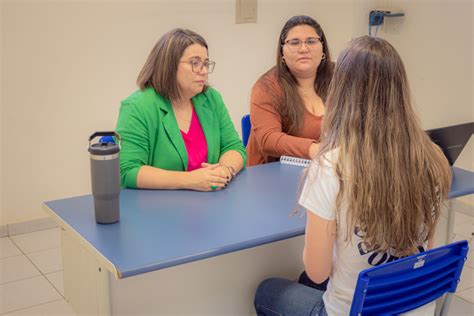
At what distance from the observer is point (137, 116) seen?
6.86ft

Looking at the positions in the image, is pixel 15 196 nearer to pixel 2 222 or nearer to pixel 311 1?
pixel 2 222

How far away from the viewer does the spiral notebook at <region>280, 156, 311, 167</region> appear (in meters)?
2.33

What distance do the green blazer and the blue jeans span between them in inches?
21.9

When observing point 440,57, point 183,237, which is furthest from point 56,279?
point 440,57

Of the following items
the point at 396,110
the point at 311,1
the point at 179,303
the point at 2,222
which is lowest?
the point at 2,222

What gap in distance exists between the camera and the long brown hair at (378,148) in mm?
1428

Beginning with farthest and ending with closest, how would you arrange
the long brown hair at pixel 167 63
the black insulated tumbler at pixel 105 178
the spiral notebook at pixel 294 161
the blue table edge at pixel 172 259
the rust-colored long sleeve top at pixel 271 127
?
the rust-colored long sleeve top at pixel 271 127 < the spiral notebook at pixel 294 161 < the long brown hair at pixel 167 63 < the black insulated tumbler at pixel 105 178 < the blue table edge at pixel 172 259

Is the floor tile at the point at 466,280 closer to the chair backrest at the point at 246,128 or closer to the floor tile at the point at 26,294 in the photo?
the chair backrest at the point at 246,128

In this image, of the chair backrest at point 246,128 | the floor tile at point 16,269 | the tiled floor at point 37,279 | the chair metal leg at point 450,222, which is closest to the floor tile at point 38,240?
the tiled floor at point 37,279

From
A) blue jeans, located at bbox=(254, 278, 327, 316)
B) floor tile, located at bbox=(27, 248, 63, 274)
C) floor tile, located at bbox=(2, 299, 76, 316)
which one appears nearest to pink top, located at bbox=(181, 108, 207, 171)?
blue jeans, located at bbox=(254, 278, 327, 316)

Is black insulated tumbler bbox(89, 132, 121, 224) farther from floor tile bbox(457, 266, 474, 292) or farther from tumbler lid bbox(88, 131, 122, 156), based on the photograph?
floor tile bbox(457, 266, 474, 292)

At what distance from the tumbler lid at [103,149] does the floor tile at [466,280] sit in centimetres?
201

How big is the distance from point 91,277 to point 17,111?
1.88 metres

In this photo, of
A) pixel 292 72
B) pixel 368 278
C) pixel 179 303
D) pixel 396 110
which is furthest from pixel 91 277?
pixel 292 72
